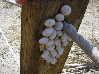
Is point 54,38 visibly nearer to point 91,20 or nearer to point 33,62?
point 33,62

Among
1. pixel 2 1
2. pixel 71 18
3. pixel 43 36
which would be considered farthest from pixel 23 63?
pixel 2 1

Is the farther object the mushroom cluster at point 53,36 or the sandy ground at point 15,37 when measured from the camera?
the sandy ground at point 15,37

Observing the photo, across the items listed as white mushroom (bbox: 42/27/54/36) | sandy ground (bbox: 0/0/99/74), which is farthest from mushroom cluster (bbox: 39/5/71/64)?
sandy ground (bbox: 0/0/99/74)

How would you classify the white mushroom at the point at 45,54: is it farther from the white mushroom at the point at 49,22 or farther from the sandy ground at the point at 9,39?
the sandy ground at the point at 9,39

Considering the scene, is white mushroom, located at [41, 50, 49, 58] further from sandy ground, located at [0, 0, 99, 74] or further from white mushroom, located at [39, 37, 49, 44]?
sandy ground, located at [0, 0, 99, 74]

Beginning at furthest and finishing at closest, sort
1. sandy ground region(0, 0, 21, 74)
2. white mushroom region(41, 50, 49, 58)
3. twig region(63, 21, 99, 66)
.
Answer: sandy ground region(0, 0, 21, 74) → white mushroom region(41, 50, 49, 58) → twig region(63, 21, 99, 66)

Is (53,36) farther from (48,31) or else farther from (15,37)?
(15,37)

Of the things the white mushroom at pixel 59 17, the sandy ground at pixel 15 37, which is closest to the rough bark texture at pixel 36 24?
the white mushroom at pixel 59 17
